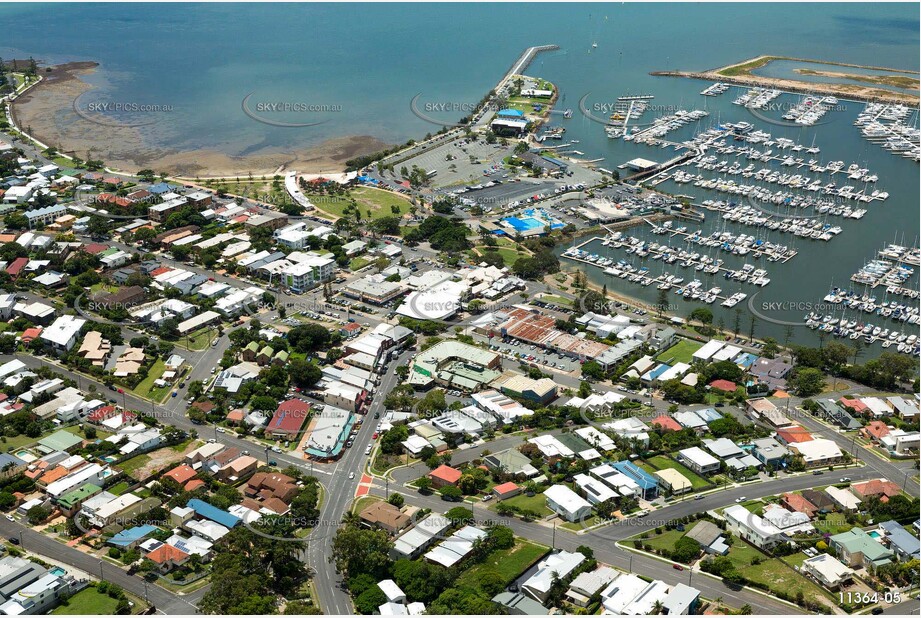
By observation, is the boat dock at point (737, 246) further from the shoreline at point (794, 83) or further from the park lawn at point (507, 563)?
the shoreline at point (794, 83)

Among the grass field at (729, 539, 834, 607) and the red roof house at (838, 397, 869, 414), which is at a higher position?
the red roof house at (838, 397, 869, 414)

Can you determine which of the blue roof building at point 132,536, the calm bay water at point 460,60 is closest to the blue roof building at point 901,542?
the calm bay water at point 460,60

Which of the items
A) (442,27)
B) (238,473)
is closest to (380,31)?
(442,27)

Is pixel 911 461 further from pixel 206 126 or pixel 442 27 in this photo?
pixel 442 27

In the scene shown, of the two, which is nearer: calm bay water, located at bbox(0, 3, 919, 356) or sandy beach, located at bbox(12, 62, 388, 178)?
calm bay water, located at bbox(0, 3, 919, 356)

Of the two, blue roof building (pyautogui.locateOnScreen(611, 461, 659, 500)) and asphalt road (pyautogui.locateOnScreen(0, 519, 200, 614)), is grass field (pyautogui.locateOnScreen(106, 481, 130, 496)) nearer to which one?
asphalt road (pyautogui.locateOnScreen(0, 519, 200, 614))

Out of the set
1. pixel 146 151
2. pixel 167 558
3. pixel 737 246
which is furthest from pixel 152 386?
pixel 146 151

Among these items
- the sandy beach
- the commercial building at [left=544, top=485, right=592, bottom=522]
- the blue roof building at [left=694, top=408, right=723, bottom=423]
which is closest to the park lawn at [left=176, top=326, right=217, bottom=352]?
the commercial building at [left=544, top=485, right=592, bottom=522]
